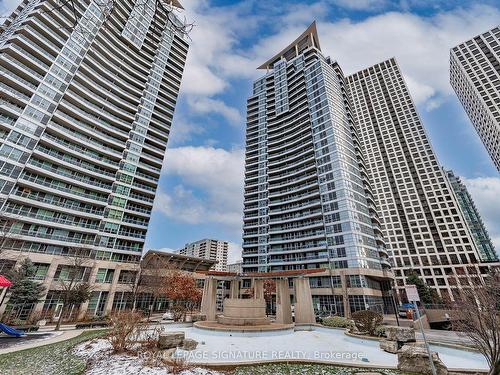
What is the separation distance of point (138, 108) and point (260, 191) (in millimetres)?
39485

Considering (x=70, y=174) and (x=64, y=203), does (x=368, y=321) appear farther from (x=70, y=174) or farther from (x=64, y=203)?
(x=70, y=174)

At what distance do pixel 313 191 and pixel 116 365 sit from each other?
55414 millimetres

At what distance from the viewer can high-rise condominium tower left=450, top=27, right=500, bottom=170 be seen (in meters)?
77.4

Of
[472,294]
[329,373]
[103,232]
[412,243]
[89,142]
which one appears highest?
[89,142]

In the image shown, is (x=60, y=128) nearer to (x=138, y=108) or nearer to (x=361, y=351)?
(x=138, y=108)

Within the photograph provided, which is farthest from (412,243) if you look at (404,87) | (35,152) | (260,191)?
(35,152)

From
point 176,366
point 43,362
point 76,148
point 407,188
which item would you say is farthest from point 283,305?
point 407,188

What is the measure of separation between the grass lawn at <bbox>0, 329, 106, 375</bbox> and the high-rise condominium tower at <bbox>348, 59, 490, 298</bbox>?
286ft

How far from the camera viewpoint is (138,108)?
196 feet

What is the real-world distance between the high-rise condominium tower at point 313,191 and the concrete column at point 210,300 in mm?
25278

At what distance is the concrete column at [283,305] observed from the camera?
81.8ft

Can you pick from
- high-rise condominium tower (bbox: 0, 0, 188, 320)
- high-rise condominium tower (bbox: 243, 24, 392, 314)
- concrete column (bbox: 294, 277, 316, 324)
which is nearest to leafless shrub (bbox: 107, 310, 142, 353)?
concrete column (bbox: 294, 277, 316, 324)

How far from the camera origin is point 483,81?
81.9 meters

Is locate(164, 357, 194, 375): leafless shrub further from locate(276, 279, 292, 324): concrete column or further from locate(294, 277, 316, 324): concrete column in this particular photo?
locate(294, 277, 316, 324): concrete column
